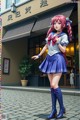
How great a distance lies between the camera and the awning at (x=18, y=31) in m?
16.6

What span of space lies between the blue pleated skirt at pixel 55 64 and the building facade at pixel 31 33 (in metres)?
10.0

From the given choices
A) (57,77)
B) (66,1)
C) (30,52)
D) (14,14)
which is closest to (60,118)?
(57,77)

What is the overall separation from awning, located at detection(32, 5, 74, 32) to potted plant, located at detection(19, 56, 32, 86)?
372 centimetres

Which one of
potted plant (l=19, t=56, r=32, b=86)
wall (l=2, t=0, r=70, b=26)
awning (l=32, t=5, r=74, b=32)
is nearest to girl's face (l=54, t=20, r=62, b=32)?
awning (l=32, t=5, r=74, b=32)

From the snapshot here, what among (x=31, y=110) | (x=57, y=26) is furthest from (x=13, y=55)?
(x=57, y=26)

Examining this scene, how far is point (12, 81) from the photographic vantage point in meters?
19.7

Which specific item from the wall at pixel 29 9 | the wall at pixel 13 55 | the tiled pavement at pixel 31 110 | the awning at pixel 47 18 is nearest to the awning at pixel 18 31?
the wall at pixel 29 9

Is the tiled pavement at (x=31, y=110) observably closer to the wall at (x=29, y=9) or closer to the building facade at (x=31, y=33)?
the building facade at (x=31, y=33)

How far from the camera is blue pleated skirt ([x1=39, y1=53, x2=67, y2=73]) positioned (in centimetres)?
398

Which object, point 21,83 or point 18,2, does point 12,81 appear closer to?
point 21,83

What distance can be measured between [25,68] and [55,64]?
14692 millimetres

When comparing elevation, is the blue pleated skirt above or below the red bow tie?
below

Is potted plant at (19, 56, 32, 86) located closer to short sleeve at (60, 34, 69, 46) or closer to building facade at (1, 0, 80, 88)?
building facade at (1, 0, 80, 88)

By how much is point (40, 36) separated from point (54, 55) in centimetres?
1614
